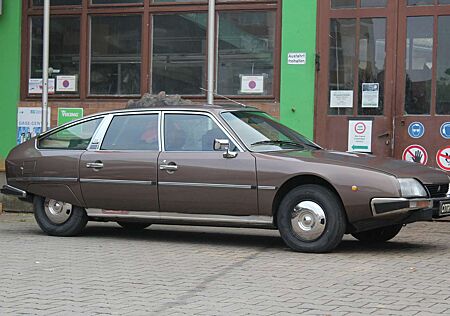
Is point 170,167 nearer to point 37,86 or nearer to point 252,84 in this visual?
point 252,84

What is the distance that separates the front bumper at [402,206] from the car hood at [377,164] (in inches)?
9.9

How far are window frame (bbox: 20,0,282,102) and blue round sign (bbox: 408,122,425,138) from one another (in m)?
2.38

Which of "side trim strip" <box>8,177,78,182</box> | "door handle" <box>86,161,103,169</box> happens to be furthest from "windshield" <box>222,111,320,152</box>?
"side trim strip" <box>8,177,78,182</box>

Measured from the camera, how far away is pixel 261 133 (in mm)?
8836

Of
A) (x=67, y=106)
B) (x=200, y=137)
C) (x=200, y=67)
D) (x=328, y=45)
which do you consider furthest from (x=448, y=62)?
(x=67, y=106)

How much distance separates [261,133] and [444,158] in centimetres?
477

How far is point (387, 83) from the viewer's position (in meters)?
12.7

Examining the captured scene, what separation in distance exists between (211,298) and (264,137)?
10.1ft

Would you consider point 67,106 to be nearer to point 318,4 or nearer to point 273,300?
point 318,4

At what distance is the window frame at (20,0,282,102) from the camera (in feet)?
44.6

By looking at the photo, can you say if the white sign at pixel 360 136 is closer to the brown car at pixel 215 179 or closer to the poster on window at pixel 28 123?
the brown car at pixel 215 179

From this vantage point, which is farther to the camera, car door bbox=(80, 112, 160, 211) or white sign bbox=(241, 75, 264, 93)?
white sign bbox=(241, 75, 264, 93)

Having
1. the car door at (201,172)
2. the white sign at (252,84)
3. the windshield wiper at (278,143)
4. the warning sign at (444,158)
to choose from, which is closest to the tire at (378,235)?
the windshield wiper at (278,143)

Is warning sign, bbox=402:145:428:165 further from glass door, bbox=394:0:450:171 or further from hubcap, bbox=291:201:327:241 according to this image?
hubcap, bbox=291:201:327:241
